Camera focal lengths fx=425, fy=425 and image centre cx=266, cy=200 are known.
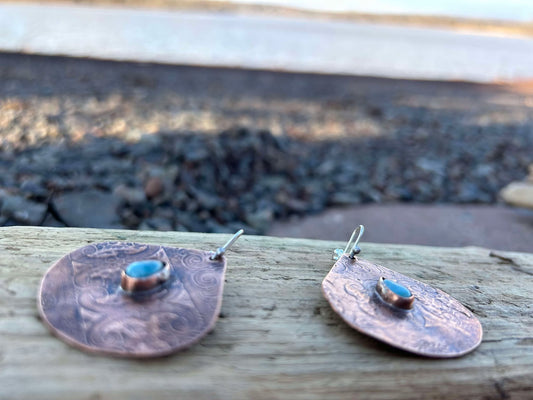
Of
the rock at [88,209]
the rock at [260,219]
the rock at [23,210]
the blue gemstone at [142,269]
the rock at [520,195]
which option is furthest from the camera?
the rock at [520,195]

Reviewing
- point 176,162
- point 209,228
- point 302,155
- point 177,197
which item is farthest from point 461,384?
point 302,155

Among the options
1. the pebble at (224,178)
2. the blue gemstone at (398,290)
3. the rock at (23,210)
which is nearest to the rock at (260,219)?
the pebble at (224,178)

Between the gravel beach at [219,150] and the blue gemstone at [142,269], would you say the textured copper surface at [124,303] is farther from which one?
the gravel beach at [219,150]

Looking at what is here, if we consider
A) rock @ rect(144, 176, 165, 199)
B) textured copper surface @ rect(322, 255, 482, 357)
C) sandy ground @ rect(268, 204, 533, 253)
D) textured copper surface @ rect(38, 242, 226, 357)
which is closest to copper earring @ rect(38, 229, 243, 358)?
textured copper surface @ rect(38, 242, 226, 357)

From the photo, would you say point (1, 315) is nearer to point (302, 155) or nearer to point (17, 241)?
point (17, 241)

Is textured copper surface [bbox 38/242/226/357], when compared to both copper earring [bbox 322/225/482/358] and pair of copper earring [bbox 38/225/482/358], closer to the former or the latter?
pair of copper earring [bbox 38/225/482/358]

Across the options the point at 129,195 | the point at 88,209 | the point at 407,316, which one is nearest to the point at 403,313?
the point at 407,316

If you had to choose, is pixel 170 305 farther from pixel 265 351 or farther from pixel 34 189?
pixel 34 189
